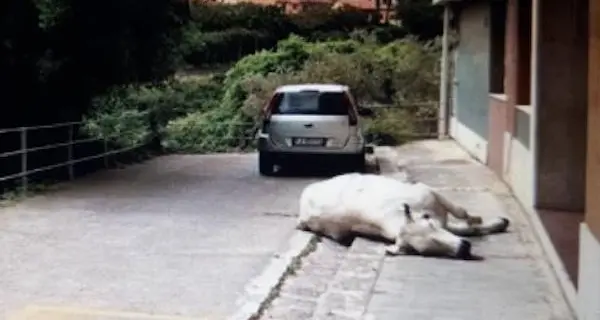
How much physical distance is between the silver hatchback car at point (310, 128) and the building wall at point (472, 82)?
8.56ft

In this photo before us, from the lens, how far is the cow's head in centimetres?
905

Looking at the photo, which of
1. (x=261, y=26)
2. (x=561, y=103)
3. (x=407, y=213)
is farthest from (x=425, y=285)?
(x=261, y=26)

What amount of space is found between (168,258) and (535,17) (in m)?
5.11

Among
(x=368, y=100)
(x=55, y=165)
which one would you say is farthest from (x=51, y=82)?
(x=368, y=100)

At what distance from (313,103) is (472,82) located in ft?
15.6

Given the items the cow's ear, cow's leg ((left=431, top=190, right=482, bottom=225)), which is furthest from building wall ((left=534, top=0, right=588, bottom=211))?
the cow's ear

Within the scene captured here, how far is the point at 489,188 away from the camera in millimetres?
14461

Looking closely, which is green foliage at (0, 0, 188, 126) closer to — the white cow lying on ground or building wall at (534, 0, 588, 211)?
the white cow lying on ground

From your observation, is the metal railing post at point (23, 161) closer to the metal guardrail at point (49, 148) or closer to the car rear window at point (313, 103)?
the metal guardrail at point (49, 148)

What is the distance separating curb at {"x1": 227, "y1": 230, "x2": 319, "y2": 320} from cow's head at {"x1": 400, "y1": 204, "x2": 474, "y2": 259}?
3.69 ft

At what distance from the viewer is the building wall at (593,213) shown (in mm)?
5918

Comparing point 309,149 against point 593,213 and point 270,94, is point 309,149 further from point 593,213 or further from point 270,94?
point 593,213

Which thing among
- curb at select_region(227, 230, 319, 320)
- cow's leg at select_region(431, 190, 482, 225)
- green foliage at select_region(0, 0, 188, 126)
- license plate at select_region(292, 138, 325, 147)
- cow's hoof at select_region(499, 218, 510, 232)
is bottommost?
curb at select_region(227, 230, 319, 320)

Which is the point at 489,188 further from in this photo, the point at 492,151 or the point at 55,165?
the point at 55,165
